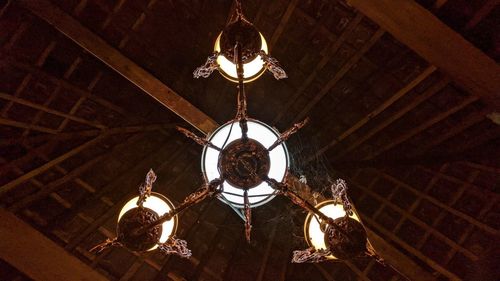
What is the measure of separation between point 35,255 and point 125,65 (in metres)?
1.53

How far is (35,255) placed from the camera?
8.30 feet

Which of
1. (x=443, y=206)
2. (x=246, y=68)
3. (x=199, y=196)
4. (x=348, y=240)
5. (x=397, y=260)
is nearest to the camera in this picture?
(x=348, y=240)

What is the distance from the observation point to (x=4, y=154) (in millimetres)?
2740

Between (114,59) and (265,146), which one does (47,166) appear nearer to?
(114,59)

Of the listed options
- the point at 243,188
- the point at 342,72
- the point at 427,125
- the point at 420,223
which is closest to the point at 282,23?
the point at 342,72

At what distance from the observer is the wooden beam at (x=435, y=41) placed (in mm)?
2178

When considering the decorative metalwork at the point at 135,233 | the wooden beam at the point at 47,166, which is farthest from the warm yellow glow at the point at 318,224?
the wooden beam at the point at 47,166

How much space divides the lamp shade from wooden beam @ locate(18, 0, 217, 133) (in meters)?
0.88

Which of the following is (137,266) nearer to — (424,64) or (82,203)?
(82,203)

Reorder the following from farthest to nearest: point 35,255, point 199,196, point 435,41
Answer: point 35,255 → point 435,41 → point 199,196

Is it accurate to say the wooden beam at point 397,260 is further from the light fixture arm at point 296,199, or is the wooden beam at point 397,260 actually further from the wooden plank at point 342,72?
the light fixture arm at point 296,199

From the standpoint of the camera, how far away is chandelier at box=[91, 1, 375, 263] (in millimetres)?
1486

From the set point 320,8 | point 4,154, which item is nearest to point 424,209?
point 320,8

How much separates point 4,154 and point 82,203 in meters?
0.71
